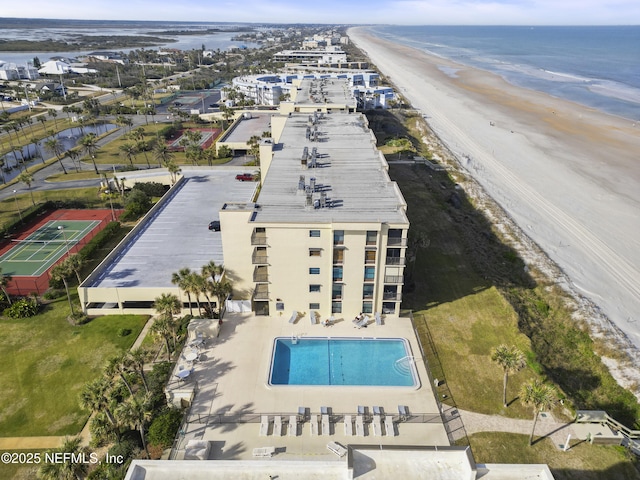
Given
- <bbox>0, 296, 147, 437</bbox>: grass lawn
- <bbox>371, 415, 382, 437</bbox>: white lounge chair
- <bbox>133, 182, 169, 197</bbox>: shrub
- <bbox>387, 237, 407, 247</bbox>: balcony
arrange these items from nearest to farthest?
<bbox>371, 415, 382, 437</bbox>: white lounge chair < <bbox>0, 296, 147, 437</bbox>: grass lawn < <bbox>387, 237, 407, 247</bbox>: balcony < <bbox>133, 182, 169, 197</bbox>: shrub

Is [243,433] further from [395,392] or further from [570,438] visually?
[570,438]

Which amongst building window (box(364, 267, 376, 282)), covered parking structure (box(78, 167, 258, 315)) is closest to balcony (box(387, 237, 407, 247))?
building window (box(364, 267, 376, 282))

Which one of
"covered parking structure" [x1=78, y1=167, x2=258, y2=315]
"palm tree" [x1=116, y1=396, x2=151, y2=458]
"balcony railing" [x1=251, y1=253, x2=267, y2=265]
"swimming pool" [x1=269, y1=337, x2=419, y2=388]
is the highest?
"balcony railing" [x1=251, y1=253, x2=267, y2=265]

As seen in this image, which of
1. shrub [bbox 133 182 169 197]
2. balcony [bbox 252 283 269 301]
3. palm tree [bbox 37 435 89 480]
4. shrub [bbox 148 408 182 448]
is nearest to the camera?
palm tree [bbox 37 435 89 480]

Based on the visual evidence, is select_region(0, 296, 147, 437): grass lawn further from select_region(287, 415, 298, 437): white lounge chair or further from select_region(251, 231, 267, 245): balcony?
select_region(287, 415, 298, 437): white lounge chair

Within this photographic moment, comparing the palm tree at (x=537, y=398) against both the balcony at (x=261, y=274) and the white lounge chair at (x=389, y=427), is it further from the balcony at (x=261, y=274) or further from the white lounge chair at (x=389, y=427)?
the balcony at (x=261, y=274)

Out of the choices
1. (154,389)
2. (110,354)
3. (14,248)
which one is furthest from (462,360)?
(14,248)
